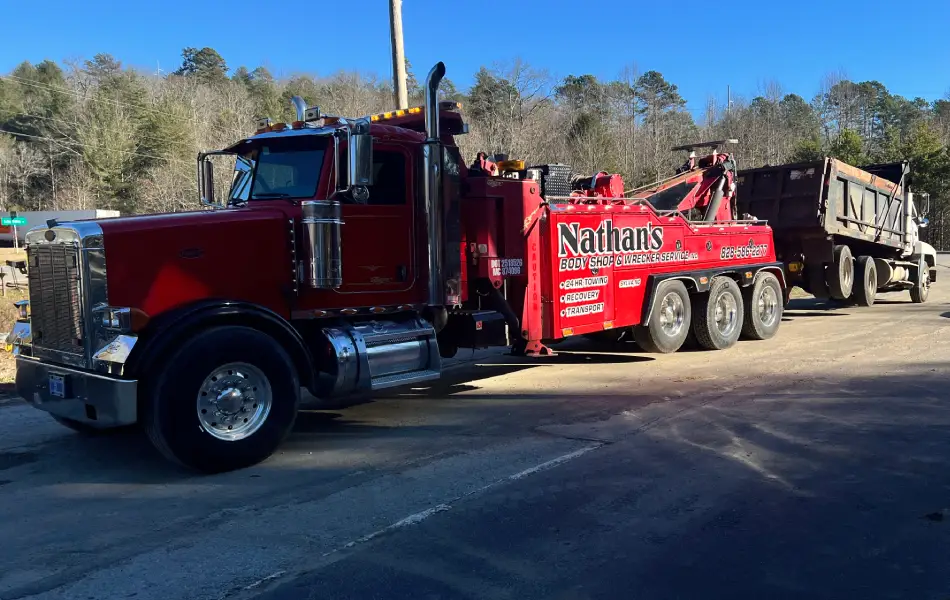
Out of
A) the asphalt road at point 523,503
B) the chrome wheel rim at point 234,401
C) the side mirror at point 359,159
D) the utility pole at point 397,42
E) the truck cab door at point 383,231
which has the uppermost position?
the utility pole at point 397,42

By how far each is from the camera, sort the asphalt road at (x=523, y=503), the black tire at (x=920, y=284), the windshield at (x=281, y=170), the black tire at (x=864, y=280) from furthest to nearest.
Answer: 1. the black tire at (x=920, y=284)
2. the black tire at (x=864, y=280)
3. the windshield at (x=281, y=170)
4. the asphalt road at (x=523, y=503)

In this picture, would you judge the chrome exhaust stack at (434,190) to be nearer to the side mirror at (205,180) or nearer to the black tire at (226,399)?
the black tire at (226,399)

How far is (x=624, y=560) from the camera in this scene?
3.96 meters

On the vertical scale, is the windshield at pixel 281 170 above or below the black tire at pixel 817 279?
above

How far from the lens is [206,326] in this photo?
224 inches

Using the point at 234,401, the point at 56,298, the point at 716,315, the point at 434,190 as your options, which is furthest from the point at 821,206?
the point at 56,298

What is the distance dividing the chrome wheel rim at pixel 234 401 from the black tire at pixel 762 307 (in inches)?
344

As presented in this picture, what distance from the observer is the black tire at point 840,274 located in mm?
15719

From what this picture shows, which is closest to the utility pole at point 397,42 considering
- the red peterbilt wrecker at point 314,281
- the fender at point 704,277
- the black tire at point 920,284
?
the red peterbilt wrecker at point 314,281

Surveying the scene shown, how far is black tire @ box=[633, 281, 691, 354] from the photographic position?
405 inches

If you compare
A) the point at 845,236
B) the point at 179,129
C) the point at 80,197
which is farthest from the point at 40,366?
the point at 80,197

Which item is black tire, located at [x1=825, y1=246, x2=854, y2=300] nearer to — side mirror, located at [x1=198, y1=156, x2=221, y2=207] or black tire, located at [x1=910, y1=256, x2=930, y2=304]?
black tire, located at [x1=910, y1=256, x2=930, y2=304]

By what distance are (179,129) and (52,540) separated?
4778 centimetres

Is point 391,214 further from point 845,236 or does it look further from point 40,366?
point 845,236
